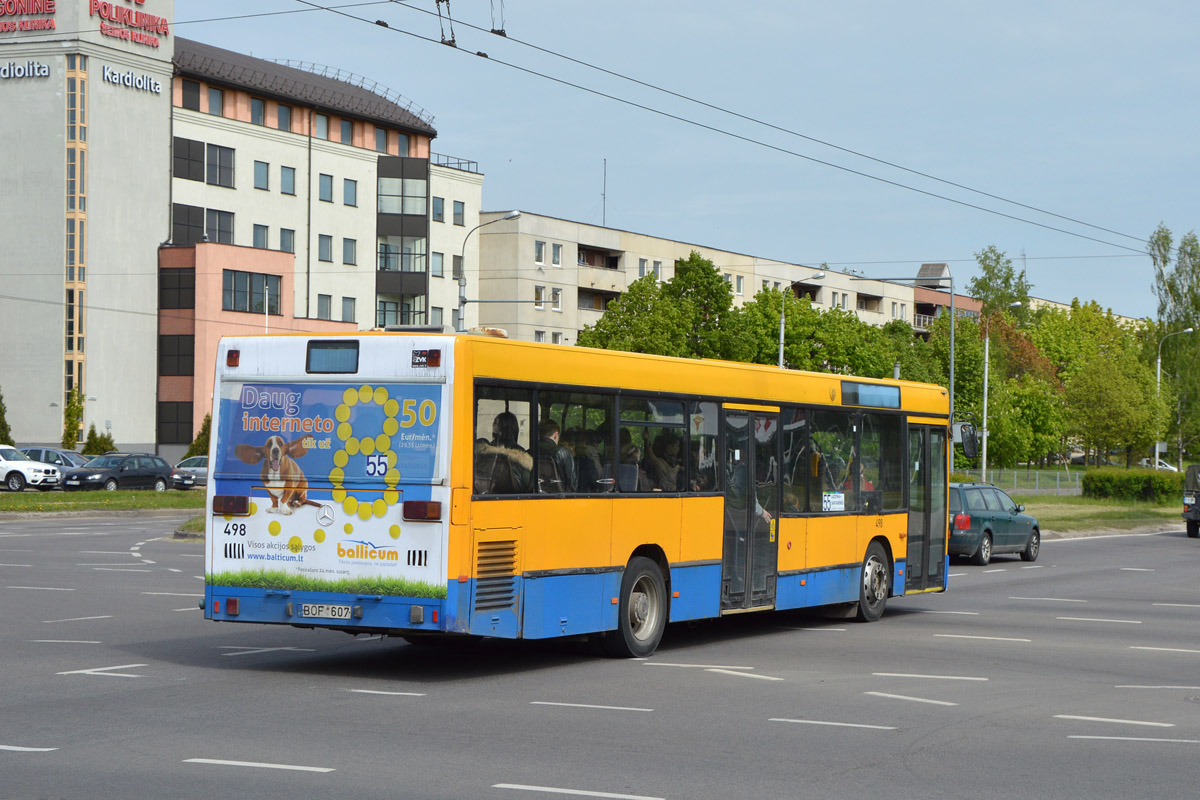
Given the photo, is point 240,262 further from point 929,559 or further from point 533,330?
point 929,559

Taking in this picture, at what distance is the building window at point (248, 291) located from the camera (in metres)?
66.7

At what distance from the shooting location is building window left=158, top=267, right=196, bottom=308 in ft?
219

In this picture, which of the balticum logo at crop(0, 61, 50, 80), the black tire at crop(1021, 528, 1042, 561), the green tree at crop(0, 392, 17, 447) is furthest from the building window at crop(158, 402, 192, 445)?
the black tire at crop(1021, 528, 1042, 561)

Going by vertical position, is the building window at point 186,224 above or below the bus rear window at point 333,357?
above

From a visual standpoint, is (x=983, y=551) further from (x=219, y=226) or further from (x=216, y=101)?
(x=216, y=101)

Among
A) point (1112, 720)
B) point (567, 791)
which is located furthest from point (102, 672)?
point (1112, 720)

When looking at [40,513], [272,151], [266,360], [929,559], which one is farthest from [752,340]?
[266,360]

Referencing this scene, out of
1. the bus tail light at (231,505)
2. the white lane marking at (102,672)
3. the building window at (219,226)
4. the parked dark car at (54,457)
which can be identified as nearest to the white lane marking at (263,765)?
the white lane marking at (102,672)

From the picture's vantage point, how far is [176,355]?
6725cm

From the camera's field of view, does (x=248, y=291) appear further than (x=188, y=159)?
No

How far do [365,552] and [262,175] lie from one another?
64.4 metres

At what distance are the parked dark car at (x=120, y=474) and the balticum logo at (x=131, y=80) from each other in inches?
754

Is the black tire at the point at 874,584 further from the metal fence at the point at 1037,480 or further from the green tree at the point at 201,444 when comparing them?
the metal fence at the point at 1037,480

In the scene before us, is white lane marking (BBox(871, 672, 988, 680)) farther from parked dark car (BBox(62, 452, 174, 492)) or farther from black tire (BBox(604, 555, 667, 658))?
parked dark car (BBox(62, 452, 174, 492))
